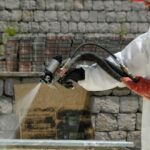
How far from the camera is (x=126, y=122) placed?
5.78m

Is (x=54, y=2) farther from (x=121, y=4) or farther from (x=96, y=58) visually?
(x=96, y=58)

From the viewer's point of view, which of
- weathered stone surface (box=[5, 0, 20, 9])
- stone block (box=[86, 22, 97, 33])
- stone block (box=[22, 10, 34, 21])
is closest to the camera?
weathered stone surface (box=[5, 0, 20, 9])

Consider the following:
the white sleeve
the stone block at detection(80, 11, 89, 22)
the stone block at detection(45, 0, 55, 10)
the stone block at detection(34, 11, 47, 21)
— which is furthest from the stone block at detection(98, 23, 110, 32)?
the white sleeve

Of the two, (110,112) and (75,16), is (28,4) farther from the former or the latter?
(110,112)

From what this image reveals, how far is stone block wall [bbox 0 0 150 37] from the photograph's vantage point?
1171cm

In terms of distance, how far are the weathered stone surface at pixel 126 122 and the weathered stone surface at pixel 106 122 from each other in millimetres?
52

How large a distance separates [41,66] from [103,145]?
7.99 ft

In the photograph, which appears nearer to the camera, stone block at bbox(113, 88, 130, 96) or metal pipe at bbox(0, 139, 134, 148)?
metal pipe at bbox(0, 139, 134, 148)

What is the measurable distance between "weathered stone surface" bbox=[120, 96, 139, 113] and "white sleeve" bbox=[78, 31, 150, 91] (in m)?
→ 2.66

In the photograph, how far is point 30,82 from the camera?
5.63 m

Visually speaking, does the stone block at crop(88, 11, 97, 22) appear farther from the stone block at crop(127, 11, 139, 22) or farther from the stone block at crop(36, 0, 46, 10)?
the stone block at crop(36, 0, 46, 10)

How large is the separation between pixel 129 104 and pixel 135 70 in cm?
272

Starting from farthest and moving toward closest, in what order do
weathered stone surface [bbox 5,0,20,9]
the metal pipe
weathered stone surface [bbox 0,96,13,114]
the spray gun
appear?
weathered stone surface [bbox 5,0,20,9]
weathered stone surface [bbox 0,96,13,114]
the metal pipe
the spray gun

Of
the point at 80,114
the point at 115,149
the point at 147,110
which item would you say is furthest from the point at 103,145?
the point at 80,114
